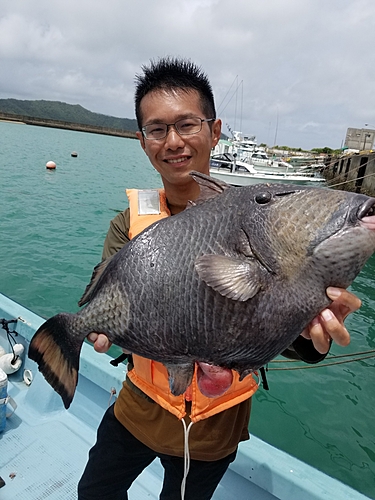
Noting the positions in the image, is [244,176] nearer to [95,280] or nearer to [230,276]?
[95,280]

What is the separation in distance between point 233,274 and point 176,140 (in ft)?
3.46

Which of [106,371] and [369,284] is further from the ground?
[106,371]

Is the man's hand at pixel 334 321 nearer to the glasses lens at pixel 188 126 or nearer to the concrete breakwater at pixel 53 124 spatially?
the glasses lens at pixel 188 126

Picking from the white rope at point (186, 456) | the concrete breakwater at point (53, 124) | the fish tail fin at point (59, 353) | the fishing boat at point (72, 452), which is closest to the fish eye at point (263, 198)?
the fish tail fin at point (59, 353)

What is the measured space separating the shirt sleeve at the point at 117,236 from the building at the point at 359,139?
5572cm

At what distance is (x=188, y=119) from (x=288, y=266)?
118 cm

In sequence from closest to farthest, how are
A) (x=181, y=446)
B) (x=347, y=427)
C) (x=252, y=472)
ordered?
(x=181, y=446) < (x=252, y=472) < (x=347, y=427)

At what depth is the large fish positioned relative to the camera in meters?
1.50

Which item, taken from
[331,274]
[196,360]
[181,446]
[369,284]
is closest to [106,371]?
[181,446]

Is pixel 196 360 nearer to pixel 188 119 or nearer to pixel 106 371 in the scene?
pixel 188 119

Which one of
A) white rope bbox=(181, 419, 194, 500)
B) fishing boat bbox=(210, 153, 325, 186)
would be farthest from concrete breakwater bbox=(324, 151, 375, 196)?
white rope bbox=(181, 419, 194, 500)

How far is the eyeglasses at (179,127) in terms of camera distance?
7.36ft

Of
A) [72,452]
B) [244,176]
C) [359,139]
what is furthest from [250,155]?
[72,452]

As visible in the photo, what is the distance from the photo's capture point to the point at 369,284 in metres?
12.8
